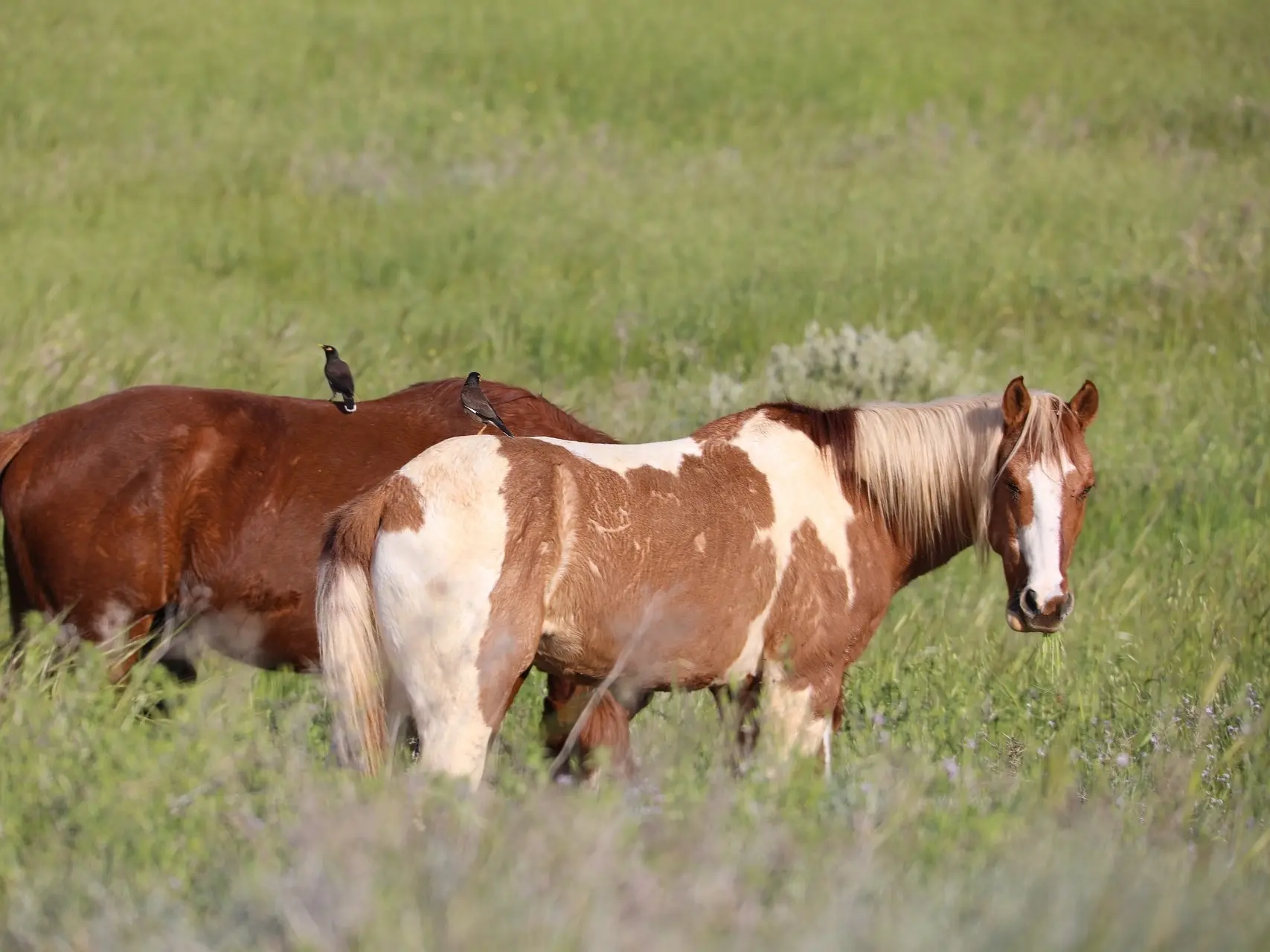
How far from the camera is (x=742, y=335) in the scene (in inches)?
478

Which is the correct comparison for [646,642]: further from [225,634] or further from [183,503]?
[183,503]

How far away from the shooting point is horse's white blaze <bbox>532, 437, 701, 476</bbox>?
4562 millimetres

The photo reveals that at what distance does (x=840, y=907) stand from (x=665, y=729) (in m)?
2.22

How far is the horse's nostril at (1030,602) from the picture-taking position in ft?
14.9

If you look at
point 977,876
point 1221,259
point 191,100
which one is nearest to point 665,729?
point 977,876

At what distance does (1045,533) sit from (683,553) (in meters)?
1.03

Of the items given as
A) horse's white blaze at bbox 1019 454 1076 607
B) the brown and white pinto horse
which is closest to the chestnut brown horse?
the brown and white pinto horse

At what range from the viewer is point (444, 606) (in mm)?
4184

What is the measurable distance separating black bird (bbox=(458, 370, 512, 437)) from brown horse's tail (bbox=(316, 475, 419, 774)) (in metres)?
1.13

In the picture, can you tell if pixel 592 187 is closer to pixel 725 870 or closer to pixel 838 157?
pixel 838 157

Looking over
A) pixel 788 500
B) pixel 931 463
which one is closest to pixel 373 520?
pixel 788 500

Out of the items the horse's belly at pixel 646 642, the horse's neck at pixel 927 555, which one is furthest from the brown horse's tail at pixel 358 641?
the horse's neck at pixel 927 555

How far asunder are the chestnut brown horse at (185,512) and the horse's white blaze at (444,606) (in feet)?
3.75

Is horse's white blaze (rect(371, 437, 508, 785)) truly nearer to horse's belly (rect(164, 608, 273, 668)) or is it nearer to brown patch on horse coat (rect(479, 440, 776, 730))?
brown patch on horse coat (rect(479, 440, 776, 730))
